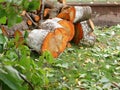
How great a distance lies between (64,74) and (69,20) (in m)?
1.02

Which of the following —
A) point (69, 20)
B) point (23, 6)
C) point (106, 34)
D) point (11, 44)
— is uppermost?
point (23, 6)

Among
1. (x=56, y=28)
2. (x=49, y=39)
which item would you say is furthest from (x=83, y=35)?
(x=49, y=39)

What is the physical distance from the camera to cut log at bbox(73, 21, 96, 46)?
15.1 feet

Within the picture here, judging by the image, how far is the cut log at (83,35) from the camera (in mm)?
4617

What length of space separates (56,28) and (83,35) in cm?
73

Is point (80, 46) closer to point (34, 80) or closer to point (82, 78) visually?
point (82, 78)

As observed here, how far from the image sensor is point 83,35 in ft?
15.1

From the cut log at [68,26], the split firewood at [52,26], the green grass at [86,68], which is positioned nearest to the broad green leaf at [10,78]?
the green grass at [86,68]

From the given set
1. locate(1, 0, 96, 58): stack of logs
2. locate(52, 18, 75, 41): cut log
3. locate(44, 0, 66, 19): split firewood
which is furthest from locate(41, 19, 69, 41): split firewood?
locate(44, 0, 66, 19): split firewood

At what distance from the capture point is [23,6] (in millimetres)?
1184

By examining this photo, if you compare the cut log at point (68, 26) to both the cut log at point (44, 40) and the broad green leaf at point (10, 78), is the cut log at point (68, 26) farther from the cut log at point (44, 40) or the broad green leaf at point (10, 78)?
the broad green leaf at point (10, 78)

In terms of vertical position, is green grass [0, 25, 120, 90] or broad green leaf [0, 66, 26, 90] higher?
broad green leaf [0, 66, 26, 90]

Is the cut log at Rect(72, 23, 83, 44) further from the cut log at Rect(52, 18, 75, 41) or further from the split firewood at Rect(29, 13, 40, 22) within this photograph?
the split firewood at Rect(29, 13, 40, 22)

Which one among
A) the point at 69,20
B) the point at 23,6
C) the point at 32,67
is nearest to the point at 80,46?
the point at 69,20
